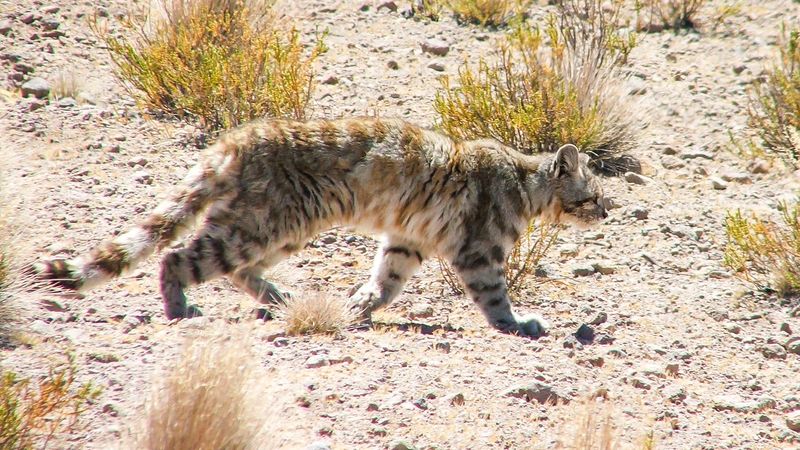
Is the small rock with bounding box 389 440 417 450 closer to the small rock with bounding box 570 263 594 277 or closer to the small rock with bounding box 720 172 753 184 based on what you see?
the small rock with bounding box 570 263 594 277

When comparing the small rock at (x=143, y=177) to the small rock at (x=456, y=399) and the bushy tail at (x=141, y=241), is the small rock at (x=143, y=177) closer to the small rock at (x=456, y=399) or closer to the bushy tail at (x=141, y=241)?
the bushy tail at (x=141, y=241)

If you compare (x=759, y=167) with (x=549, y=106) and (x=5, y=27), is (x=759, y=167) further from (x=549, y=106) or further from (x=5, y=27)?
(x=5, y=27)

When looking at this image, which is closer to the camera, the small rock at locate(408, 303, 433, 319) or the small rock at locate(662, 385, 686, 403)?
the small rock at locate(662, 385, 686, 403)

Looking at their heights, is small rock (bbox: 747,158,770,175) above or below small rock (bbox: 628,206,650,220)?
above

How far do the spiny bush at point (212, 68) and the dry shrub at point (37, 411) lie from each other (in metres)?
5.53

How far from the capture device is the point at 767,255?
8656mm

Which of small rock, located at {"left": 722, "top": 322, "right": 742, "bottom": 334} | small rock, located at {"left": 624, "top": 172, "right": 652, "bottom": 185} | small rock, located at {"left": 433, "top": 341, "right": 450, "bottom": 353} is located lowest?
small rock, located at {"left": 722, "top": 322, "right": 742, "bottom": 334}

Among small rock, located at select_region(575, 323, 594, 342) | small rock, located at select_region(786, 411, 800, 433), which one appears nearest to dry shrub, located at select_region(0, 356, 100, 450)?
small rock, located at select_region(575, 323, 594, 342)

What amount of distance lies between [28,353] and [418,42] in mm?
8272

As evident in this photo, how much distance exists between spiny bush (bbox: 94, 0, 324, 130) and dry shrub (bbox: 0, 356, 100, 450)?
5527mm

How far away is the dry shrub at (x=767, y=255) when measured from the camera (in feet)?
27.9

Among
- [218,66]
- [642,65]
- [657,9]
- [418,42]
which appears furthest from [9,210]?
[657,9]

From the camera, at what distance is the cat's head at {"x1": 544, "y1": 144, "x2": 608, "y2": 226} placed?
8.13m

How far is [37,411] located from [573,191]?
15.5 ft
